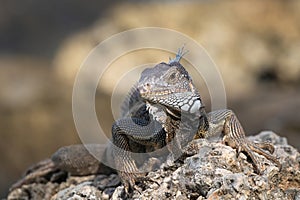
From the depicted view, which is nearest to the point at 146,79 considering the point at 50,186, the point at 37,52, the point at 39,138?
the point at 50,186

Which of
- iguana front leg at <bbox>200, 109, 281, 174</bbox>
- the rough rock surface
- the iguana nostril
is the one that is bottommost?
the rough rock surface

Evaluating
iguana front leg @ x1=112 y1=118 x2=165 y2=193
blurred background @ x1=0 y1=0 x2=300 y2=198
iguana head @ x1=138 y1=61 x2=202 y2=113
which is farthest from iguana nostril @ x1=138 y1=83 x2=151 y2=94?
blurred background @ x1=0 y1=0 x2=300 y2=198

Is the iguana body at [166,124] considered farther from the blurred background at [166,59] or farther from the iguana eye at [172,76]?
the blurred background at [166,59]

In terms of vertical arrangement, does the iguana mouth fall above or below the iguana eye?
below

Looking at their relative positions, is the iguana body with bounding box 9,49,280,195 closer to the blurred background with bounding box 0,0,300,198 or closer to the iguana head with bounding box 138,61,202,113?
the iguana head with bounding box 138,61,202,113

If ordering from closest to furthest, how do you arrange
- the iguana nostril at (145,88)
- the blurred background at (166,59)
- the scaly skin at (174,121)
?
the iguana nostril at (145,88)
the scaly skin at (174,121)
the blurred background at (166,59)

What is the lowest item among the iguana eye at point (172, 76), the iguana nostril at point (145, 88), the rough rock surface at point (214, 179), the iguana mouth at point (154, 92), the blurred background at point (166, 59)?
the rough rock surface at point (214, 179)

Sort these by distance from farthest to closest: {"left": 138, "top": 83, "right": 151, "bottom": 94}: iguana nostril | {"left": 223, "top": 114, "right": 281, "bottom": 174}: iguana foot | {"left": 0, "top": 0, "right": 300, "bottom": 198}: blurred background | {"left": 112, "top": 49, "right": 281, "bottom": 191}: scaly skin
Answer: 1. {"left": 0, "top": 0, "right": 300, "bottom": 198}: blurred background
2. {"left": 223, "top": 114, "right": 281, "bottom": 174}: iguana foot
3. {"left": 112, "top": 49, "right": 281, "bottom": 191}: scaly skin
4. {"left": 138, "top": 83, "right": 151, "bottom": 94}: iguana nostril

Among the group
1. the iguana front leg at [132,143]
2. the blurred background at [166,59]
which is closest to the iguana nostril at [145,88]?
the iguana front leg at [132,143]
